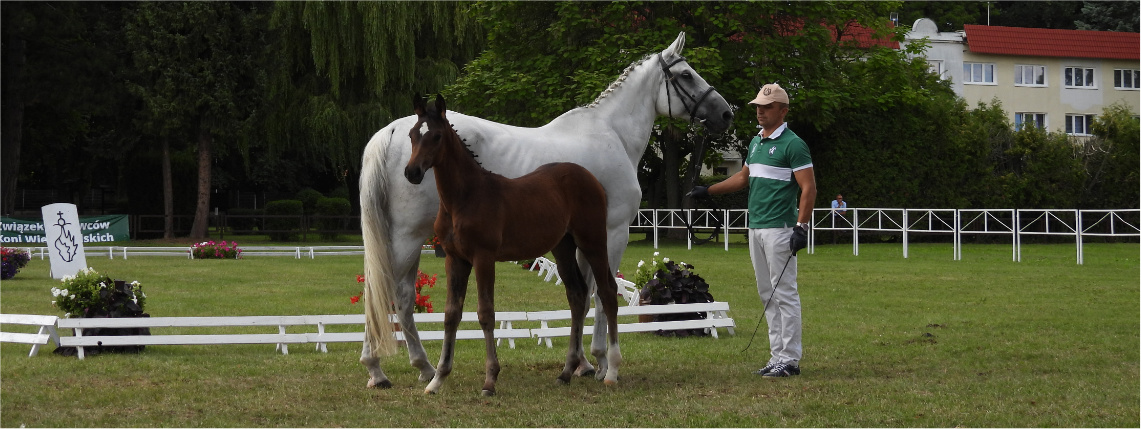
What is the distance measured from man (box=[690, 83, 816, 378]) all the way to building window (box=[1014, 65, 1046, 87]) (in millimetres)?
53086

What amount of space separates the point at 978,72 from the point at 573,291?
52.9m

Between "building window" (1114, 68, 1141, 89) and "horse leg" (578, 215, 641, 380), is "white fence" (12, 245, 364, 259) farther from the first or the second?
"building window" (1114, 68, 1141, 89)

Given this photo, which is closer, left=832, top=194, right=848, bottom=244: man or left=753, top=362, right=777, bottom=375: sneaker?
left=753, top=362, right=777, bottom=375: sneaker

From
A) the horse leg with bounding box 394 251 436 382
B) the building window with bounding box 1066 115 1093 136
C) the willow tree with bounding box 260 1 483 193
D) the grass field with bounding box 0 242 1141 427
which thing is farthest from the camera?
the building window with bounding box 1066 115 1093 136

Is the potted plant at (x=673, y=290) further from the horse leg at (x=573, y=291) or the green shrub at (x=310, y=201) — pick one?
the green shrub at (x=310, y=201)

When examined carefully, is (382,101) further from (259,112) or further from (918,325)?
(918,325)

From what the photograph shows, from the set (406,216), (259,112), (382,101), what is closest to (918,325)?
(406,216)

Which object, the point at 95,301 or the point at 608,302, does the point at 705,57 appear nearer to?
the point at 95,301

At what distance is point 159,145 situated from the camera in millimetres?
38938

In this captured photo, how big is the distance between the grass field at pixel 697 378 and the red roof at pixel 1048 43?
42.7m

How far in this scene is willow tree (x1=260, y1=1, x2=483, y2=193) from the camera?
33781 mm

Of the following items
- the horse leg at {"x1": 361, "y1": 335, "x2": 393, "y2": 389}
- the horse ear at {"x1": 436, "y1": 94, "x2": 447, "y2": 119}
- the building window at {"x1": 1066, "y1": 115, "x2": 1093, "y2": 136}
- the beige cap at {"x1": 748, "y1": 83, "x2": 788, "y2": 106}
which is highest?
the building window at {"x1": 1066, "y1": 115, "x2": 1093, "y2": 136}

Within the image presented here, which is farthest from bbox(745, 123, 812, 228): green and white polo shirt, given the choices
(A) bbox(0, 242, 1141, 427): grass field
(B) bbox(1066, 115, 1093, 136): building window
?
(B) bbox(1066, 115, 1093, 136): building window

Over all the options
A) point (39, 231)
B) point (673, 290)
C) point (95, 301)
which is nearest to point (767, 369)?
point (673, 290)
